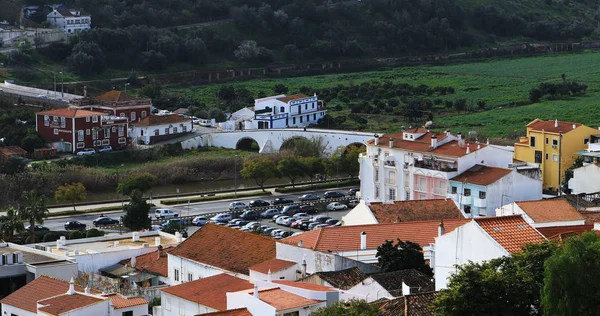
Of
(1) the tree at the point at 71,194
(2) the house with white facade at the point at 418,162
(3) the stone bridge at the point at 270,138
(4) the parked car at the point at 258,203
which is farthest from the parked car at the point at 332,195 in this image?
(3) the stone bridge at the point at 270,138

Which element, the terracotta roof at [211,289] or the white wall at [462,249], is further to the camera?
the terracotta roof at [211,289]

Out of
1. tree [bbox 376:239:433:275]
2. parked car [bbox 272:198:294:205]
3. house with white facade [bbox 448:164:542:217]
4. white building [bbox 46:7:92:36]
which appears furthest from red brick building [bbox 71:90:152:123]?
tree [bbox 376:239:433:275]

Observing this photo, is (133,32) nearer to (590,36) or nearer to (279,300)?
(590,36)

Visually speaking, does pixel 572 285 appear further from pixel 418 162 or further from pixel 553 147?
pixel 553 147

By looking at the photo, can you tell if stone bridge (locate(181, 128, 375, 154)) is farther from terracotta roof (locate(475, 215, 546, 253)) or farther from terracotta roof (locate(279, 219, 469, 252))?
terracotta roof (locate(475, 215, 546, 253))

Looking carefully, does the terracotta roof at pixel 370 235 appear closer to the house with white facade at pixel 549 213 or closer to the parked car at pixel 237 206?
the house with white facade at pixel 549 213

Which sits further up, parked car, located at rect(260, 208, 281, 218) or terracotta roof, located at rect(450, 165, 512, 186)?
terracotta roof, located at rect(450, 165, 512, 186)

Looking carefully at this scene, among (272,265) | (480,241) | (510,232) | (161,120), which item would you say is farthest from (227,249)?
(161,120)
